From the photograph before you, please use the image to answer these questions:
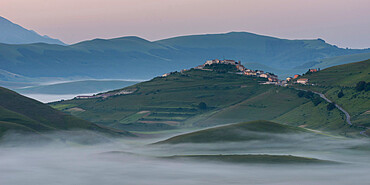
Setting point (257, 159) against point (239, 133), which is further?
point (239, 133)

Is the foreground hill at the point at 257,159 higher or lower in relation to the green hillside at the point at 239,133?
lower

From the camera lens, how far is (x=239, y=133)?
608 feet

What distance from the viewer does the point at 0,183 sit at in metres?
113

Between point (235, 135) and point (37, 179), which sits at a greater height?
point (235, 135)

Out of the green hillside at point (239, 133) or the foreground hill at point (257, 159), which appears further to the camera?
the green hillside at point (239, 133)

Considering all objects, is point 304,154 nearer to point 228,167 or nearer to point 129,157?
point 228,167

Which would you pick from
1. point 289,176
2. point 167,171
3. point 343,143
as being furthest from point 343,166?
point 343,143

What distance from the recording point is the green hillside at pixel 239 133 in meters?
181

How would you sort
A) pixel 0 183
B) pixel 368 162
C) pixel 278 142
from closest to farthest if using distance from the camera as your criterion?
pixel 0 183
pixel 368 162
pixel 278 142

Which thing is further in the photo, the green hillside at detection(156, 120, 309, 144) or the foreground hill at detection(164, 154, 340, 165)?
the green hillside at detection(156, 120, 309, 144)

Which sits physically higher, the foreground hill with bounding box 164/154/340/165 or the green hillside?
the green hillside

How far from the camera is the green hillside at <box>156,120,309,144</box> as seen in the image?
181125mm

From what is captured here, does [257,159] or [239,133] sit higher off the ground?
[239,133]

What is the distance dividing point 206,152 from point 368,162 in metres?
43.9
